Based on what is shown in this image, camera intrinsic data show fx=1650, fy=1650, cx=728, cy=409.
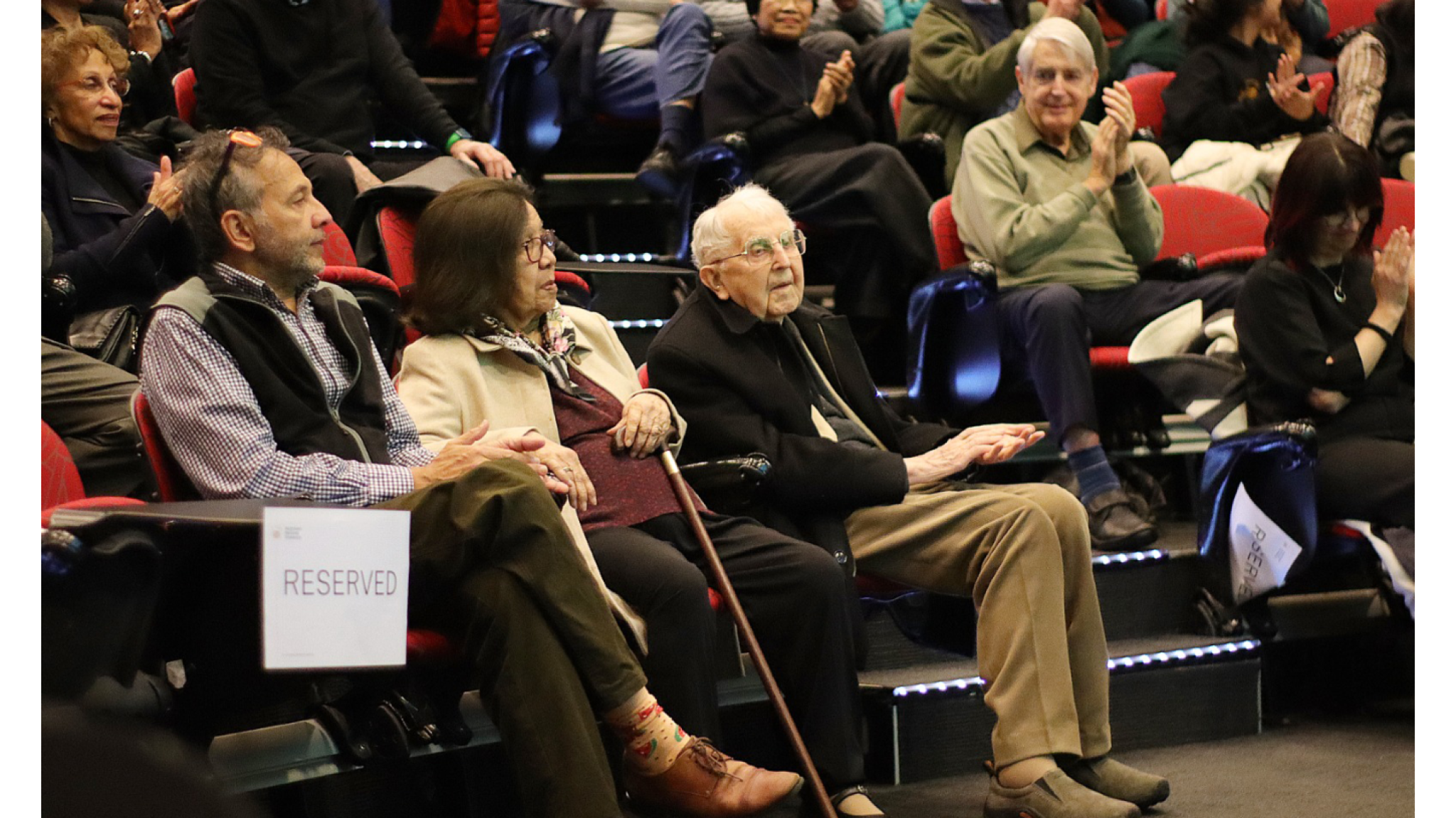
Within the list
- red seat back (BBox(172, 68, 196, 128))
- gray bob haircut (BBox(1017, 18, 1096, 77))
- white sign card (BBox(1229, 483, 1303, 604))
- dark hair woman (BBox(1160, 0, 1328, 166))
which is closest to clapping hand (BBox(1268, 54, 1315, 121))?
dark hair woman (BBox(1160, 0, 1328, 166))

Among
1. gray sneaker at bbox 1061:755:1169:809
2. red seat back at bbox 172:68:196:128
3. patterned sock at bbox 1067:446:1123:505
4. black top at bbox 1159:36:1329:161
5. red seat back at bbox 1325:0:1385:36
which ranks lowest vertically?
gray sneaker at bbox 1061:755:1169:809

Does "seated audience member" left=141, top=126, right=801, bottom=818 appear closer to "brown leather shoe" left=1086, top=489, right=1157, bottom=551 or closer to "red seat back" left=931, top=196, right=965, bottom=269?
"brown leather shoe" left=1086, top=489, right=1157, bottom=551

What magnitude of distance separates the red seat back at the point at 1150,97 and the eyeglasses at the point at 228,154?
11.6ft

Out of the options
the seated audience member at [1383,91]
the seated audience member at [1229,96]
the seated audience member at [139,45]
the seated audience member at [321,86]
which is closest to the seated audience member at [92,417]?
the seated audience member at [321,86]

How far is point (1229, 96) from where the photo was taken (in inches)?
206

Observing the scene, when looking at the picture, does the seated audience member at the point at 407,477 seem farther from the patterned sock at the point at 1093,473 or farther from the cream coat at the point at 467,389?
the patterned sock at the point at 1093,473

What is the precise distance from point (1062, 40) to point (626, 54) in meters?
1.36

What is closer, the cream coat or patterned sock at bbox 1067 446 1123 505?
the cream coat

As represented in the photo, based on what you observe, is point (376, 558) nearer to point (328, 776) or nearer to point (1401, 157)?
point (328, 776)

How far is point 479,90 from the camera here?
4.86 metres

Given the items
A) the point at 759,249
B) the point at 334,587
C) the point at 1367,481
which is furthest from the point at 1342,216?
the point at 334,587

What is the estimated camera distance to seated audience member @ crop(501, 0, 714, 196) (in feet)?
15.6

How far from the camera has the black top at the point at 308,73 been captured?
3.99 m

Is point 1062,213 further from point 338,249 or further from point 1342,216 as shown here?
point 338,249
